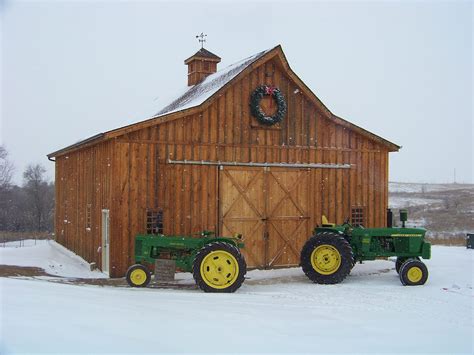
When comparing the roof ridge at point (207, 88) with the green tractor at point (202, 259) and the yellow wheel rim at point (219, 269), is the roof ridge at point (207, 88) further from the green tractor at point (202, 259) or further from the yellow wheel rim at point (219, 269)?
the yellow wheel rim at point (219, 269)

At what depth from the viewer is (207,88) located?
18.1m

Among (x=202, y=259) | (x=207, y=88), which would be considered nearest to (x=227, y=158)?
(x=207, y=88)

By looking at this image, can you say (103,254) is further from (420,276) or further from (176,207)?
(420,276)

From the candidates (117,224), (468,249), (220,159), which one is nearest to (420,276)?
(220,159)

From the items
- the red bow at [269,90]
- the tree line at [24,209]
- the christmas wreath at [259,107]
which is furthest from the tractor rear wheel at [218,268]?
the tree line at [24,209]

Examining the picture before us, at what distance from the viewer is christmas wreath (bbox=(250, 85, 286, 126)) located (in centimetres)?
1555

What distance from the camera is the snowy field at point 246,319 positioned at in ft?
21.2

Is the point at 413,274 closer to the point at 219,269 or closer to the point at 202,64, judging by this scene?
the point at 219,269

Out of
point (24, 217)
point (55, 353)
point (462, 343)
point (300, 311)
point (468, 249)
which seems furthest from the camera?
point (24, 217)

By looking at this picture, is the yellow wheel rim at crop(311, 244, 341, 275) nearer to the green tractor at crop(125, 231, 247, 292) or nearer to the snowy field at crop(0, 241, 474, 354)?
the snowy field at crop(0, 241, 474, 354)

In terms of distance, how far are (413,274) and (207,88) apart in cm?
882

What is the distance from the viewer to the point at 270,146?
15.8 m

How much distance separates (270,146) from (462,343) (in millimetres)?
9017

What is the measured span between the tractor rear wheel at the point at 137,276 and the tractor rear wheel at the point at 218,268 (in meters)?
1.33
